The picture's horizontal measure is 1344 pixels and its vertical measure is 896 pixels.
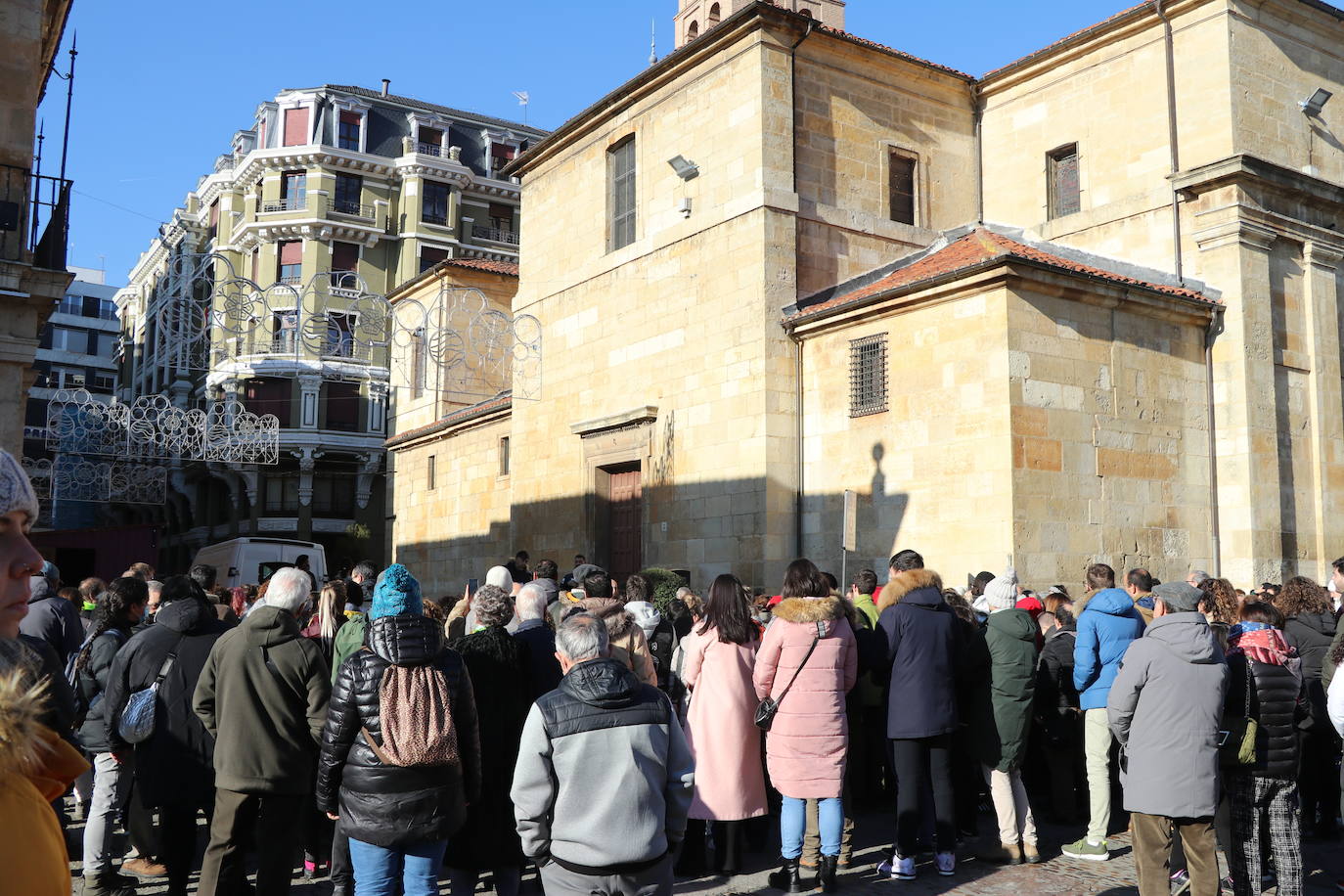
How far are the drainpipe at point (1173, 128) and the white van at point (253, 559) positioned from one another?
56.3 feet

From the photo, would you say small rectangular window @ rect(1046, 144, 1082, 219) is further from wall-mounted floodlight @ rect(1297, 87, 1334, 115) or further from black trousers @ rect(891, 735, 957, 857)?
black trousers @ rect(891, 735, 957, 857)

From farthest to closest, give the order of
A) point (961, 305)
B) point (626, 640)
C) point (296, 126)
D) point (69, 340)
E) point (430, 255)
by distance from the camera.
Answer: point (69, 340) → point (430, 255) → point (296, 126) → point (961, 305) → point (626, 640)

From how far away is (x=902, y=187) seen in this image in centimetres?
1861

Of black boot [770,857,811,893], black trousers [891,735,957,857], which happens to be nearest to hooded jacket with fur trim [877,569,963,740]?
black trousers [891,735,957,857]

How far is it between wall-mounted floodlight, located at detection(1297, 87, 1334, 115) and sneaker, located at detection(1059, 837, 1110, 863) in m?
14.9

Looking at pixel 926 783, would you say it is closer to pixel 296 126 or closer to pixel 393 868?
pixel 393 868

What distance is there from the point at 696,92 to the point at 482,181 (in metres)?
29.0

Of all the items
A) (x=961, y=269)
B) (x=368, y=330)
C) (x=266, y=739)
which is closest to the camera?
(x=266, y=739)

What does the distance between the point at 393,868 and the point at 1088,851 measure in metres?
4.85

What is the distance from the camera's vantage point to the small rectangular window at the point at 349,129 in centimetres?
4359

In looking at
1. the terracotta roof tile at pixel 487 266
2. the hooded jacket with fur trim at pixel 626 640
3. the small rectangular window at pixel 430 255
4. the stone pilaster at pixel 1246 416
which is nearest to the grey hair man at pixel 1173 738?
the hooded jacket with fur trim at pixel 626 640

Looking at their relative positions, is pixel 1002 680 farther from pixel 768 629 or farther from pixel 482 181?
pixel 482 181

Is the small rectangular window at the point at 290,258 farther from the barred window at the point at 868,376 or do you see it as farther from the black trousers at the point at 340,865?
the black trousers at the point at 340,865

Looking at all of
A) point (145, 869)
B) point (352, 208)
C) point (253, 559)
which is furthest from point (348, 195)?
point (145, 869)
